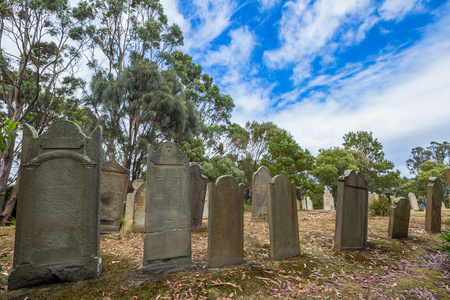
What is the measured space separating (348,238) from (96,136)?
5.20m

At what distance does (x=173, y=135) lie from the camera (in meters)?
16.7

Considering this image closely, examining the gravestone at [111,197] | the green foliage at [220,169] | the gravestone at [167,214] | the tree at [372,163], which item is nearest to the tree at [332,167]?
the tree at [372,163]

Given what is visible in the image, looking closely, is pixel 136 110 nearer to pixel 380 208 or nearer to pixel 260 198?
pixel 260 198

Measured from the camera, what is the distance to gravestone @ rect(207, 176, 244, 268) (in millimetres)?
3525

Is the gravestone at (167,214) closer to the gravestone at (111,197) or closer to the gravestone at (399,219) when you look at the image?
the gravestone at (111,197)

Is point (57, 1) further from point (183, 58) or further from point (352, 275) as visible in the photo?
point (352, 275)

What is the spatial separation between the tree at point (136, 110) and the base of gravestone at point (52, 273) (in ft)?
41.6

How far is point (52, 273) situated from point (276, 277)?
3171 millimetres

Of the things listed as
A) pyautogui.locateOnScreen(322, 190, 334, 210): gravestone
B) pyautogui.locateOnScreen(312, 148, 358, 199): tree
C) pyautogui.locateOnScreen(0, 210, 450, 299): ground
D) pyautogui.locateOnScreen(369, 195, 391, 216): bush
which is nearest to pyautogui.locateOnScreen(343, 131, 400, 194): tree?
pyautogui.locateOnScreen(312, 148, 358, 199): tree

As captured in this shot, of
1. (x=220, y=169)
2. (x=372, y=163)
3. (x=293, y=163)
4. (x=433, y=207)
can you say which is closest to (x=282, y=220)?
(x=433, y=207)

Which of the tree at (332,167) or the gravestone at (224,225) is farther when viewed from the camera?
the tree at (332,167)

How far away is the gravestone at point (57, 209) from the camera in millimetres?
3043

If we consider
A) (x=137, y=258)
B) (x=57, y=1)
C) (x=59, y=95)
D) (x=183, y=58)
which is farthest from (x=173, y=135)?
(x=137, y=258)

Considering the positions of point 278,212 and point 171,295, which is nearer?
point 171,295
